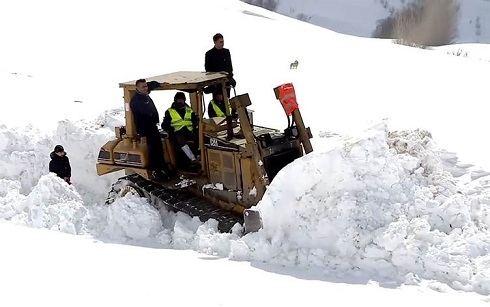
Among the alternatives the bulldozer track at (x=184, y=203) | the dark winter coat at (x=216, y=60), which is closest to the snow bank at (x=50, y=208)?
the bulldozer track at (x=184, y=203)

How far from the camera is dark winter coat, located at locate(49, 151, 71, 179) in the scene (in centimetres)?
950

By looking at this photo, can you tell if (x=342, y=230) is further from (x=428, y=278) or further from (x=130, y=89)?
(x=130, y=89)

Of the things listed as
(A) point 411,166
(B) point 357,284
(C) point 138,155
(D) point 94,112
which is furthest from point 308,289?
(D) point 94,112

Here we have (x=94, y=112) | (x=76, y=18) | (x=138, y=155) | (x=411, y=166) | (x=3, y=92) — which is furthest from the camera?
(x=76, y=18)

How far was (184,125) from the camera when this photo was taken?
881 cm

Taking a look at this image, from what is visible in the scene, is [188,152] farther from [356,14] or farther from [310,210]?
[356,14]

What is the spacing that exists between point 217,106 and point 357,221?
314 centimetres

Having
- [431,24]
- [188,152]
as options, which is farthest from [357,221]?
[431,24]

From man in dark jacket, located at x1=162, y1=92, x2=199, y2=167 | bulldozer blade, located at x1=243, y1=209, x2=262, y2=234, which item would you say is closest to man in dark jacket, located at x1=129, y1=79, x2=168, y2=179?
man in dark jacket, located at x1=162, y1=92, x2=199, y2=167

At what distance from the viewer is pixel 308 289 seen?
5.98m

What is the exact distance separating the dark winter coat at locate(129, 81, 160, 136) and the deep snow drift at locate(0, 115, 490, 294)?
100cm

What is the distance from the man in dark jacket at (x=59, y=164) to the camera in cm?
950

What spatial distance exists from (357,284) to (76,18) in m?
20.6

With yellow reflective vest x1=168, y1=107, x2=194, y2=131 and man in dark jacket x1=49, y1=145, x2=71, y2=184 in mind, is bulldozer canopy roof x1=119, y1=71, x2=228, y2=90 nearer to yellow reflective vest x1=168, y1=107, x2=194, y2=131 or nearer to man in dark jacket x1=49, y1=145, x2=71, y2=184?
yellow reflective vest x1=168, y1=107, x2=194, y2=131
